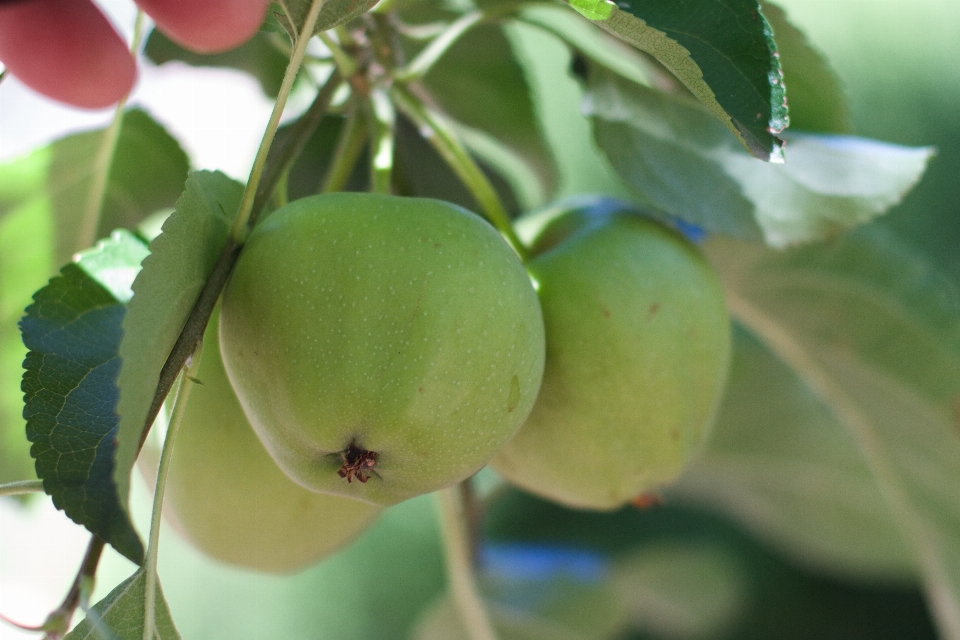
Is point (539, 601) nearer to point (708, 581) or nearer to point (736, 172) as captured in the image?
point (708, 581)

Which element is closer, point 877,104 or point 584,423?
point 584,423

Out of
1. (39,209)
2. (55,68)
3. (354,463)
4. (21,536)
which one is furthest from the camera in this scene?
(21,536)

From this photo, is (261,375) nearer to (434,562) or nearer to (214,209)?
(214,209)

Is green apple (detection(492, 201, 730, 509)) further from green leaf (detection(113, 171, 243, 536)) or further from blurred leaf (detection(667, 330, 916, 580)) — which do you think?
blurred leaf (detection(667, 330, 916, 580))

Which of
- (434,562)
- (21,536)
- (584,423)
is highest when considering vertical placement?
(584,423)

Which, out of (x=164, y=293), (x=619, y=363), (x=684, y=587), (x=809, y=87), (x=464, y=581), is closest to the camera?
(x=164, y=293)

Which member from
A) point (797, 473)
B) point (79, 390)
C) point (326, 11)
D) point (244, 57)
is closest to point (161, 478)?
point (79, 390)

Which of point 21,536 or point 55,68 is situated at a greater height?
point 55,68

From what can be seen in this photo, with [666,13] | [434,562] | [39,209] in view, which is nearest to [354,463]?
[666,13]
